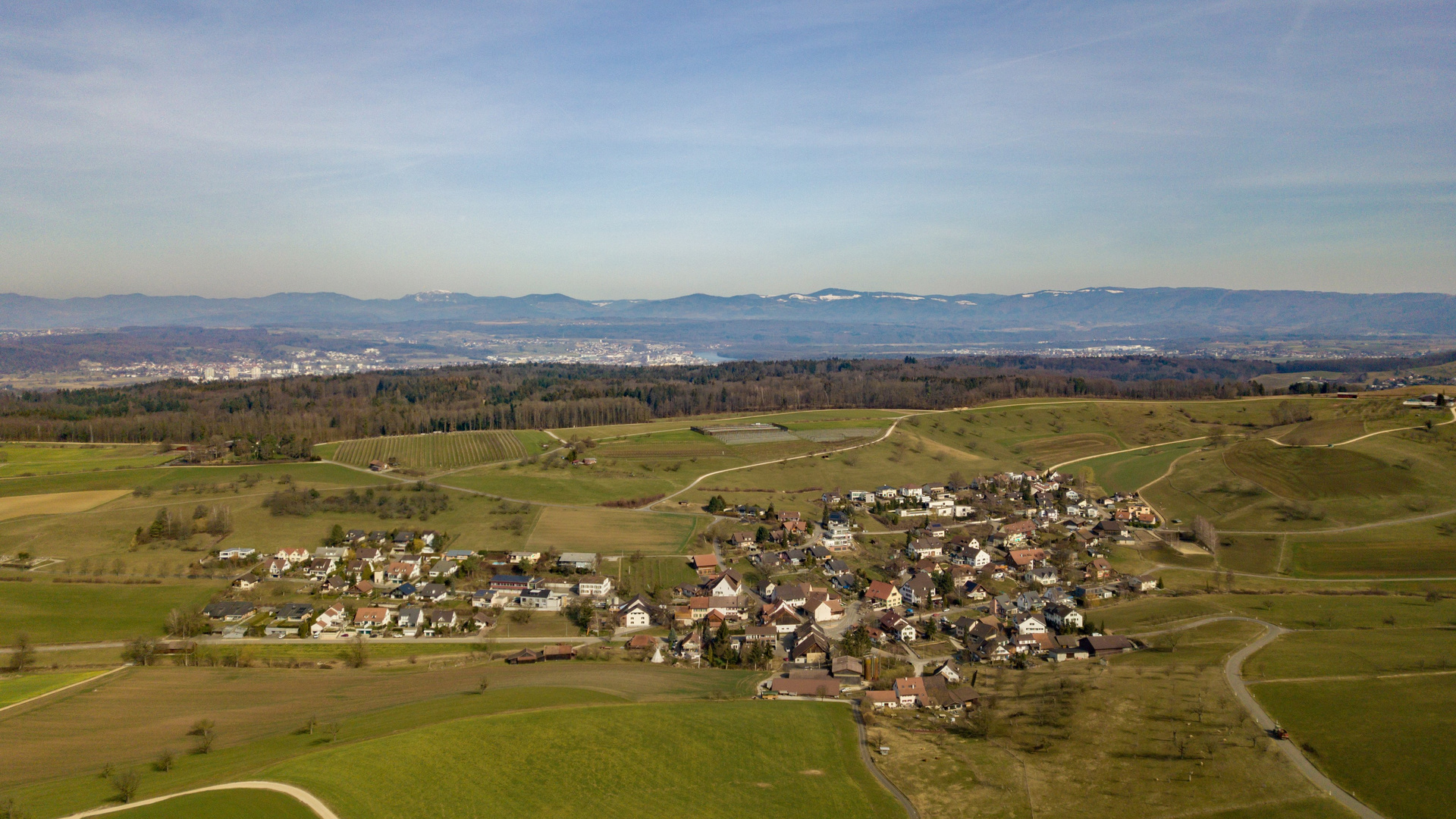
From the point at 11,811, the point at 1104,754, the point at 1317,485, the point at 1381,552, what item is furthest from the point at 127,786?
the point at 1317,485

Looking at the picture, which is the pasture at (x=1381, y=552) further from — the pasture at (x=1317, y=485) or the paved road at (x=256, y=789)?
the paved road at (x=256, y=789)

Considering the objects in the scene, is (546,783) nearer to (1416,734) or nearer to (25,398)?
(1416,734)

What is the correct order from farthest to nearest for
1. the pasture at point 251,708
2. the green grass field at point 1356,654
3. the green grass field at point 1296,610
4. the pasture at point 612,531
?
the pasture at point 612,531 < the green grass field at point 1296,610 < the green grass field at point 1356,654 < the pasture at point 251,708

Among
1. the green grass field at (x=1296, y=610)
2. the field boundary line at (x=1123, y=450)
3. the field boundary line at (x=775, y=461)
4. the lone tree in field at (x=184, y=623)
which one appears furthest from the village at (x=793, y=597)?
the field boundary line at (x=1123, y=450)

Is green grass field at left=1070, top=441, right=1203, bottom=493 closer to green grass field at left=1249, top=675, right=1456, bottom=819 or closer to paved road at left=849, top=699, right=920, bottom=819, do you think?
green grass field at left=1249, top=675, right=1456, bottom=819

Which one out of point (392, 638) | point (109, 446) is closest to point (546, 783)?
point (392, 638)

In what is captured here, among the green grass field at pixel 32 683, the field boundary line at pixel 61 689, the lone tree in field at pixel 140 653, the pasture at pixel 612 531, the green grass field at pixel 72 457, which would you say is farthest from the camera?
the green grass field at pixel 72 457
